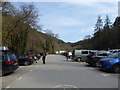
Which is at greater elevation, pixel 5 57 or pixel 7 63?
pixel 5 57

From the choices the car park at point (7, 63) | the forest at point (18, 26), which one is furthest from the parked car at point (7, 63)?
the forest at point (18, 26)

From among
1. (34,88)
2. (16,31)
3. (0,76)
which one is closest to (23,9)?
(16,31)

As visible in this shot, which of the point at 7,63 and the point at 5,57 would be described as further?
the point at 5,57

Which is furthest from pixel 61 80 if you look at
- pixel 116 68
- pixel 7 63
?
pixel 116 68

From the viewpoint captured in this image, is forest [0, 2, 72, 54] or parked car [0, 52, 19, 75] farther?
forest [0, 2, 72, 54]

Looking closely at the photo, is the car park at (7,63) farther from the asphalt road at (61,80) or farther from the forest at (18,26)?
the forest at (18,26)

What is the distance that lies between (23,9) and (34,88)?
33048mm

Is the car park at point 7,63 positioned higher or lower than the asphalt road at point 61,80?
higher

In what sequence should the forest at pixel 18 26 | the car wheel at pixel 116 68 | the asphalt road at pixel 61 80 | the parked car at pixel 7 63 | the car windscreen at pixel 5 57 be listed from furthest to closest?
the forest at pixel 18 26, the car wheel at pixel 116 68, the car windscreen at pixel 5 57, the parked car at pixel 7 63, the asphalt road at pixel 61 80

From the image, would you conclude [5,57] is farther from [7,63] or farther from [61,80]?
[61,80]

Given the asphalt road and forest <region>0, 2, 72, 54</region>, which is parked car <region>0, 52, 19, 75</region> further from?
forest <region>0, 2, 72, 54</region>

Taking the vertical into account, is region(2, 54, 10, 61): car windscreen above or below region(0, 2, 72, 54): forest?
below

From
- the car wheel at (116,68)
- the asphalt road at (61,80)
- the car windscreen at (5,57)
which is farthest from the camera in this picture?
the car wheel at (116,68)

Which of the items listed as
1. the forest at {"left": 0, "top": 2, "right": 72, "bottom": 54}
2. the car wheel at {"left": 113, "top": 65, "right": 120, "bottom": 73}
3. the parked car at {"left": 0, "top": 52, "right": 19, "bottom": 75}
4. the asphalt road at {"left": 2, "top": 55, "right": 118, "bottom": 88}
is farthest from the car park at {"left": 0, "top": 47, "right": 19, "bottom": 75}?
the forest at {"left": 0, "top": 2, "right": 72, "bottom": 54}
